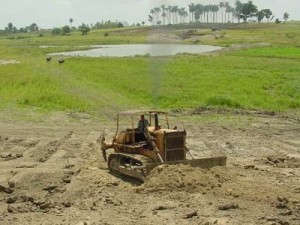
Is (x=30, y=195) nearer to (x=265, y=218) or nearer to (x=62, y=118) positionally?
(x=265, y=218)

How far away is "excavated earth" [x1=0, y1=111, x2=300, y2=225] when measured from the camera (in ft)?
47.8

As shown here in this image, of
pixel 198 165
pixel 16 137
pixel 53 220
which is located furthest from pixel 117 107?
pixel 53 220

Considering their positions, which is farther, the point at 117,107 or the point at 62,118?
the point at 117,107

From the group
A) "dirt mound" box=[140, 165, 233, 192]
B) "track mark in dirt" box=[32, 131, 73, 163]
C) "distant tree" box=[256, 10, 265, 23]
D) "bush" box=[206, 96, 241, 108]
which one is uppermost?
"distant tree" box=[256, 10, 265, 23]

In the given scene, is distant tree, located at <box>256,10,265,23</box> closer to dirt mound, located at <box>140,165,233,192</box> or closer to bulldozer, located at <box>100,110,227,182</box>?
bulldozer, located at <box>100,110,227,182</box>

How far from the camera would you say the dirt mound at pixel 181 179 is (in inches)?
653

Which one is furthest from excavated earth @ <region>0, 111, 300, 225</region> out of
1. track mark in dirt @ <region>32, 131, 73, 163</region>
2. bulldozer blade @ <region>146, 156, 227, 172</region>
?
bulldozer blade @ <region>146, 156, 227, 172</region>

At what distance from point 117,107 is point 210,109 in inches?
232

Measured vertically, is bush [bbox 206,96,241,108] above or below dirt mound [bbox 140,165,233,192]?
below

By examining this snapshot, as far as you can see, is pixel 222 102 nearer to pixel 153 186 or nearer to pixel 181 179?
pixel 181 179

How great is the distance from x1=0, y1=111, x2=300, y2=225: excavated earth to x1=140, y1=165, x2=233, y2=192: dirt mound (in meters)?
0.03

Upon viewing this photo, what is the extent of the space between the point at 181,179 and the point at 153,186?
87 centimetres

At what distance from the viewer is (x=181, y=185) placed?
16.6m

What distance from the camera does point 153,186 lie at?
658 inches
